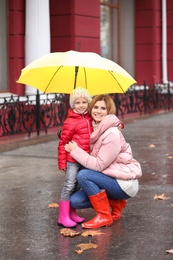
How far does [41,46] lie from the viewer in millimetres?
16734

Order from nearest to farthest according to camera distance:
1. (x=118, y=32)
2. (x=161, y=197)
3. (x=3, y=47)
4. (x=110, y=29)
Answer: (x=161, y=197) < (x=3, y=47) < (x=110, y=29) < (x=118, y=32)

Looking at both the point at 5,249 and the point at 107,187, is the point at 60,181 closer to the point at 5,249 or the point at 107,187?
the point at 107,187

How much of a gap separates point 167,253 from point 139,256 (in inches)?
10.5

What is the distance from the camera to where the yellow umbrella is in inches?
288

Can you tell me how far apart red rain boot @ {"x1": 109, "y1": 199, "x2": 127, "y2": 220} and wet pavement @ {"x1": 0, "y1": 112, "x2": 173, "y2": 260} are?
6 cm

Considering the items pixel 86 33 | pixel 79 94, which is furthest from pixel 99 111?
pixel 86 33

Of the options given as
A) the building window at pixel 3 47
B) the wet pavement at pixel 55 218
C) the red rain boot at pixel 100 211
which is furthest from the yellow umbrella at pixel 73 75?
the building window at pixel 3 47

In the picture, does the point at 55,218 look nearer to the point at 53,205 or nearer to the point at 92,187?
the point at 53,205

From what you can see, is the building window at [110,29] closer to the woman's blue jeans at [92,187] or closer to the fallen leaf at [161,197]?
the fallen leaf at [161,197]

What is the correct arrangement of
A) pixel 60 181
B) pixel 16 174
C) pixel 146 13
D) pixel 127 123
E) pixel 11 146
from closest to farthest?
pixel 60 181 < pixel 16 174 < pixel 11 146 < pixel 127 123 < pixel 146 13

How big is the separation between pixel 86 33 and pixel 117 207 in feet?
38.6

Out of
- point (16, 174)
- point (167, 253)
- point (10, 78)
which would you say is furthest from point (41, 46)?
point (167, 253)

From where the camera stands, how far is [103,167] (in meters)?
7.10

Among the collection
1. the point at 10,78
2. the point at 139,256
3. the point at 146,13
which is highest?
the point at 146,13
